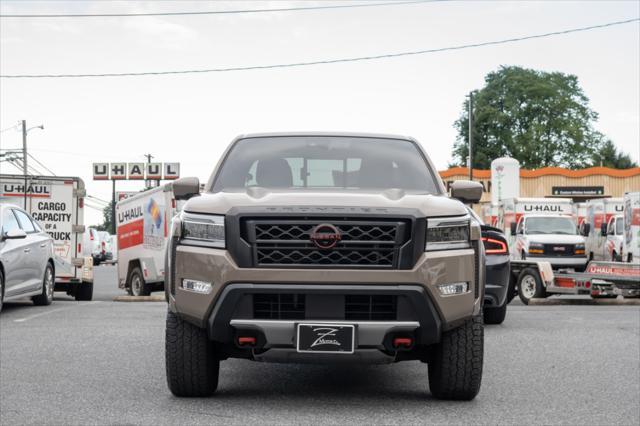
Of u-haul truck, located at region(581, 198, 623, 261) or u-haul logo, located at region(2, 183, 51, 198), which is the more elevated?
u-haul logo, located at region(2, 183, 51, 198)

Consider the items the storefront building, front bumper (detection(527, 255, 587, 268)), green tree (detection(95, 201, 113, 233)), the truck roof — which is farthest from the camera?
green tree (detection(95, 201, 113, 233))

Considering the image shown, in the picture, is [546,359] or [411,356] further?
[546,359]

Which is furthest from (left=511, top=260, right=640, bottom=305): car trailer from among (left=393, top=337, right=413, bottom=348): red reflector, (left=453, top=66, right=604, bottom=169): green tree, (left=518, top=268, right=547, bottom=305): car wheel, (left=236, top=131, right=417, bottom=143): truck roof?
(left=453, top=66, right=604, bottom=169): green tree

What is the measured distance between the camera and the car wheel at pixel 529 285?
1864cm

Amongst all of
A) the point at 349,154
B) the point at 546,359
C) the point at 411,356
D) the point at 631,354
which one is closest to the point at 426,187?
the point at 349,154

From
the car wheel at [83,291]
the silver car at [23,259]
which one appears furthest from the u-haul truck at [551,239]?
the silver car at [23,259]

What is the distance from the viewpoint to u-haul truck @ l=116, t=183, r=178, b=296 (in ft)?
66.2

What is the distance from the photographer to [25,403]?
6.46 metres

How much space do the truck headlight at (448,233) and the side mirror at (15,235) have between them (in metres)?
8.43

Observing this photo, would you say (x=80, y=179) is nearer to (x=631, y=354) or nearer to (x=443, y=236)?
(x=631, y=354)

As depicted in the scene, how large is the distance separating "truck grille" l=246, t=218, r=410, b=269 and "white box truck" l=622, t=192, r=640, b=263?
56.7ft

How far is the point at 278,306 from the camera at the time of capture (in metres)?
5.84

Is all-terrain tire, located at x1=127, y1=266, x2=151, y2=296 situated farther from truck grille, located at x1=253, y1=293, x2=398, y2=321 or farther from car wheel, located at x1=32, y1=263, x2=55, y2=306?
truck grille, located at x1=253, y1=293, x2=398, y2=321

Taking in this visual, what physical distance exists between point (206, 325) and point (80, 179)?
44.9 ft
